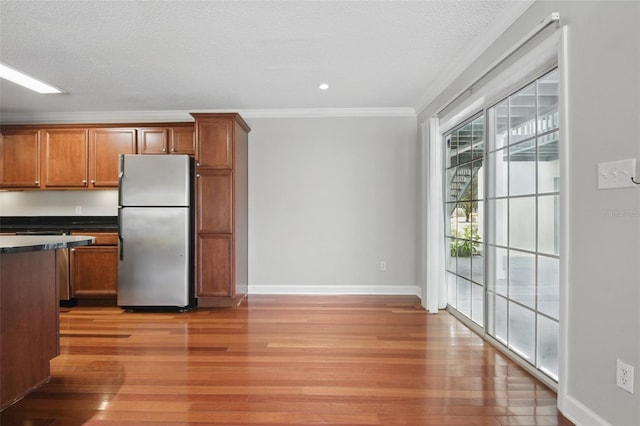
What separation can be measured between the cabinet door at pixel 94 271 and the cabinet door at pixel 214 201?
3.65 ft

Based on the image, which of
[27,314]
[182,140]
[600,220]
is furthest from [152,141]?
[600,220]

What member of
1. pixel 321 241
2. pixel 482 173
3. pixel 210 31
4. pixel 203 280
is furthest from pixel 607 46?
pixel 203 280

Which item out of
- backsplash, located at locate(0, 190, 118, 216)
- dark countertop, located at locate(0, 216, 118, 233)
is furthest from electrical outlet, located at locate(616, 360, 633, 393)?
backsplash, located at locate(0, 190, 118, 216)

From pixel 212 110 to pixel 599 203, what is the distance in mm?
4121

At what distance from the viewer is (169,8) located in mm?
2291

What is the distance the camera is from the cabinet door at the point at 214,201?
4031 millimetres

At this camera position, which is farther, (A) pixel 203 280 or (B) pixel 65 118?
(B) pixel 65 118

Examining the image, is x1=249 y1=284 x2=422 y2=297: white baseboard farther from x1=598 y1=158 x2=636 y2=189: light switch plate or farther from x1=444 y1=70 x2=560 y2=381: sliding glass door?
x1=598 y1=158 x2=636 y2=189: light switch plate

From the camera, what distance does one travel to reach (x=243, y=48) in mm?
2842

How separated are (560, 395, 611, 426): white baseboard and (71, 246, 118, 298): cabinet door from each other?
14.1 feet

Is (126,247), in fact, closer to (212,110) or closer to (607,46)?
(212,110)

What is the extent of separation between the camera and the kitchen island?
1924 millimetres

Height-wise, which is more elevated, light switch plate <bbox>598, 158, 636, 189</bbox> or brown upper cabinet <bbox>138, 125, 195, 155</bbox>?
brown upper cabinet <bbox>138, 125, 195, 155</bbox>

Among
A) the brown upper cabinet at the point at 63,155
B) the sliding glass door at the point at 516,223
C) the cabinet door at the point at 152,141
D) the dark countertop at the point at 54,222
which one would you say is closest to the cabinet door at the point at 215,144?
the cabinet door at the point at 152,141
